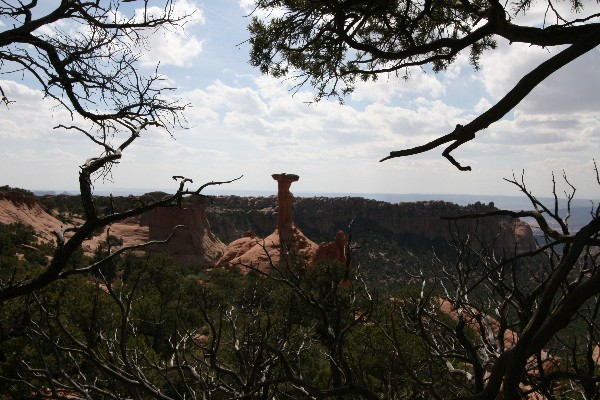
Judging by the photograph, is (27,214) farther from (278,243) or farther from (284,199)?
(284,199)

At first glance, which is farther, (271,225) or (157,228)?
(271,225)

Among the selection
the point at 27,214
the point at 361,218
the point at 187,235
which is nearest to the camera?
the point at 27,214

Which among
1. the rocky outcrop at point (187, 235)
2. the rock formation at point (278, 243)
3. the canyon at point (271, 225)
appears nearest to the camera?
the rock formation at point (278, 243)

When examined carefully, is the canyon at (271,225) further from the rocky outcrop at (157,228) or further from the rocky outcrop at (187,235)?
the rocky outcrop at (187,235)

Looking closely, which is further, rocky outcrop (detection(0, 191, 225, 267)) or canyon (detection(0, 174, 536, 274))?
rocky outcrop (detection(0, 191, 225, 267))

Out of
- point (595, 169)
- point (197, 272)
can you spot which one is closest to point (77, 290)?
point (595, 169)

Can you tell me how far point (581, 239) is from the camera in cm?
139

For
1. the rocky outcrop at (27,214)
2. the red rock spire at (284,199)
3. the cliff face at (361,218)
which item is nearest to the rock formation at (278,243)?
the red rock spire at (284,199)

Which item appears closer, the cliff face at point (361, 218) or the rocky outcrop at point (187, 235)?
the rocky outcrop at point (187, 235)

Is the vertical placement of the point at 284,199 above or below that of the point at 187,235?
above

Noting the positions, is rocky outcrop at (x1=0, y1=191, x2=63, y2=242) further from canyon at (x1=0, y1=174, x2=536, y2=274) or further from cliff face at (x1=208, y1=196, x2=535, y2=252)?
cliff face at (x1=208, y1=196, x2=535, y2=252)

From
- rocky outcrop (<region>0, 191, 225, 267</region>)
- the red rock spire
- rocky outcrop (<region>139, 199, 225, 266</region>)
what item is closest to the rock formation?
the red rock spire

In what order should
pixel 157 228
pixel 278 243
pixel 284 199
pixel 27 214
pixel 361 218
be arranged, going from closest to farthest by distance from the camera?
pixel 278 243
pixel 27 214
pixel 284 199
pixel 157 228
pixel 361 218

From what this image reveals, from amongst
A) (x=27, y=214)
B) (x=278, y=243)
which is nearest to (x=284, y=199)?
(x=278, y=243)
